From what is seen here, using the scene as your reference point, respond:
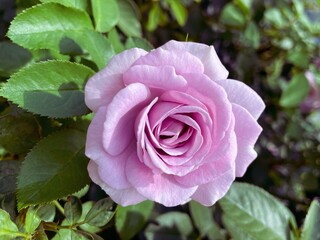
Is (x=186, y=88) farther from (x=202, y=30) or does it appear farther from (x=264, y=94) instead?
(x=264, y=94)

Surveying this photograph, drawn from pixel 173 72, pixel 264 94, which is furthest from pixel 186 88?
pixel 264 94

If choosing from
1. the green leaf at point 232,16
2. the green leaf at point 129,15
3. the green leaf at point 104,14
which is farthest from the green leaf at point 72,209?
the green leaf at point 232,16

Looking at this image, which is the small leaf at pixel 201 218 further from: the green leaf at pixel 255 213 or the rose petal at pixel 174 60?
the rose petal at pixel 174 60

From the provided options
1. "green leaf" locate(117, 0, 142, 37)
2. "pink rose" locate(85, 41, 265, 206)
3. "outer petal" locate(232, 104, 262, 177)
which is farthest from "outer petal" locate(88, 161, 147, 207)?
"green leaf" locate(117, 0, 142, 37)

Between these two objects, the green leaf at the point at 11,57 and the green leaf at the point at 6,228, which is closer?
the green leaf at the point at 6,228

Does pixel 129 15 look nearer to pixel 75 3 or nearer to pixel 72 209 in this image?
pixel 75 3

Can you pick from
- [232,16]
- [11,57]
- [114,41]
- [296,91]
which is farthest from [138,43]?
[296,91]
